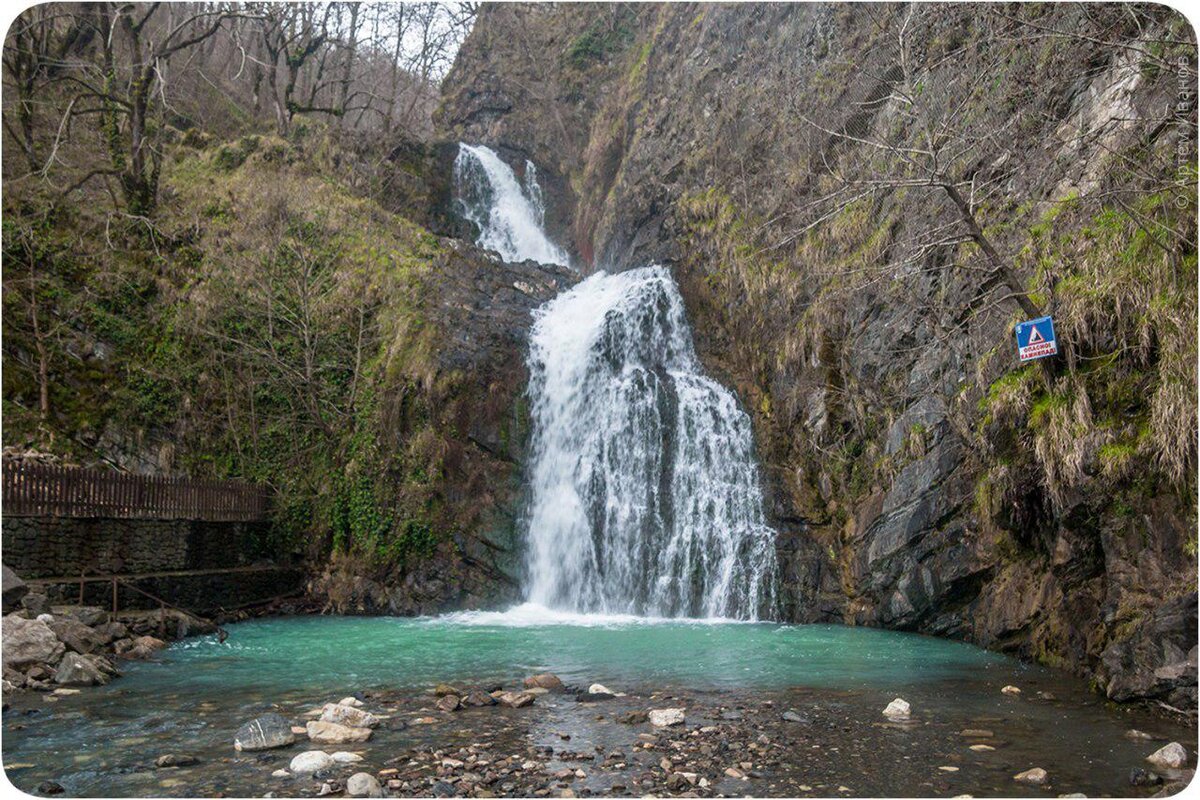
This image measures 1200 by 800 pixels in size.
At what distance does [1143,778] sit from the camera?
5129 millimetres

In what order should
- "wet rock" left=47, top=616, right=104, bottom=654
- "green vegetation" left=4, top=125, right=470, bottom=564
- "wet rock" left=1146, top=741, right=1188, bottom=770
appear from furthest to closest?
1. "green vegetation" left=4, top=125, right=470, bottom=564
2. "wet rock" left=47, top=616, right=104, bottom=654
3. "wet rock" left=1146, top=741, right=1188, bottom=770

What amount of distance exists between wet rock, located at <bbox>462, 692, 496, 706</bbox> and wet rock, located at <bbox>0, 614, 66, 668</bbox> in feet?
14.8

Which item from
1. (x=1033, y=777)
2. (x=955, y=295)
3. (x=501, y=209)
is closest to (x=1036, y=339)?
(x=955, y=295)

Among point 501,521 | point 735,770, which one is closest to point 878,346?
point 501,521

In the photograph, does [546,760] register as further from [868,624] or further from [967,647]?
[868,624]

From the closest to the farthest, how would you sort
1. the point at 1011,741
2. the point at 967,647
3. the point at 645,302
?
the point at 1011,741 → the point at 967,647 → the point at 645,302

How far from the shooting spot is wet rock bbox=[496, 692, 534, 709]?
7.37 metres

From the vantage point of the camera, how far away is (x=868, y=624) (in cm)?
1307

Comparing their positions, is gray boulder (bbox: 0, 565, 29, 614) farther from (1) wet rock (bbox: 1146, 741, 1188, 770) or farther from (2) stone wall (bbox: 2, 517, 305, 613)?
(1) wet rock (bbox: 1146, 741, 1188, 770)

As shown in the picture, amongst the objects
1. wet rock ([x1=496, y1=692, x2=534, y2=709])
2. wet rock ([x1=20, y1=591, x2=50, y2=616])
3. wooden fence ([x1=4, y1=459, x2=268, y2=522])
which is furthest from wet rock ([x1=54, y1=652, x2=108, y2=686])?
wooden fence ([x1=4, y1=459, x2=268, y2=522])

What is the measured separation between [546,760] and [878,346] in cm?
1023

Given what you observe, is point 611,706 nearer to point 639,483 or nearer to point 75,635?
point 75,635

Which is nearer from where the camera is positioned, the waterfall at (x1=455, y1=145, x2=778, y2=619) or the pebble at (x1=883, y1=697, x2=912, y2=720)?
the pebble at (x1=883, y1=697, x2=912, y2=720)

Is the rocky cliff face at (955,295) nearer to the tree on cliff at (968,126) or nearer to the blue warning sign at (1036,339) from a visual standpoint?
the tree on cliff at (968,126)
